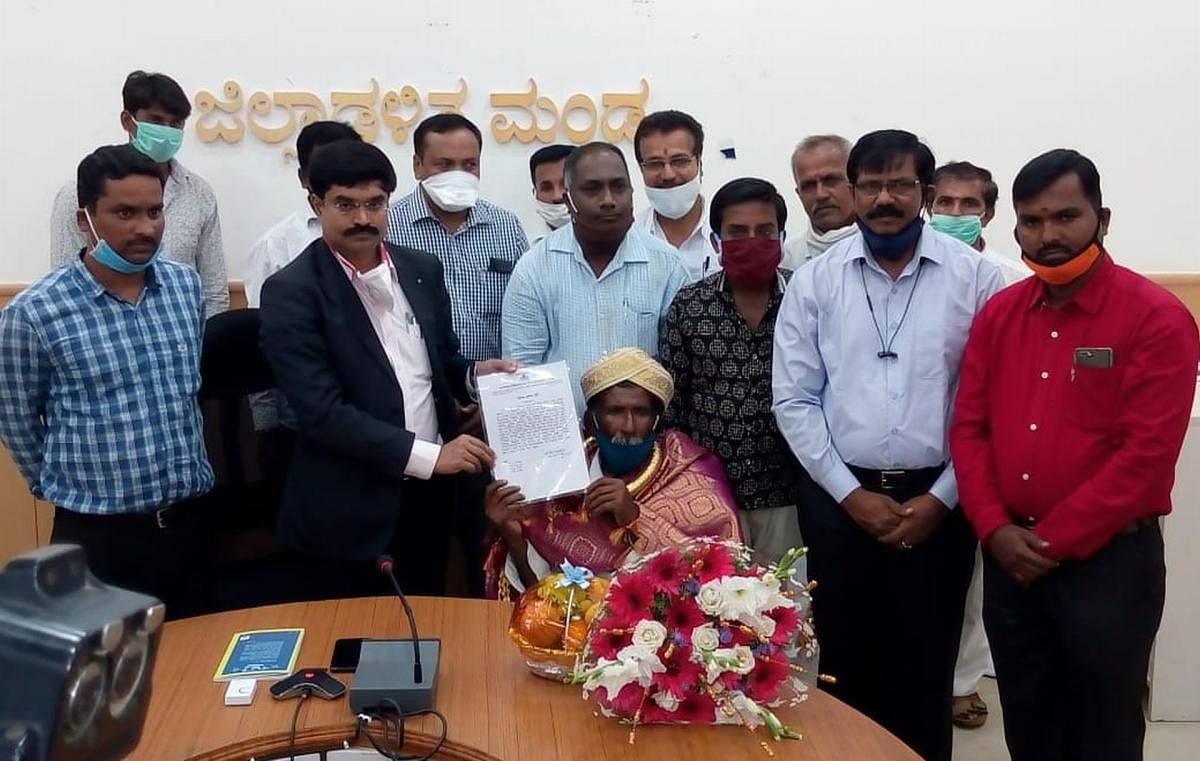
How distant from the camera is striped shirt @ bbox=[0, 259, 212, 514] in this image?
2471mm

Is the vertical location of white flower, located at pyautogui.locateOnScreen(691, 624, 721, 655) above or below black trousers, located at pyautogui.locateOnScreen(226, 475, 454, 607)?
above

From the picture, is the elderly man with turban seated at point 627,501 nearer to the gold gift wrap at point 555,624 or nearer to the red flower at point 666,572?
the gold gift wrap at point 555,624

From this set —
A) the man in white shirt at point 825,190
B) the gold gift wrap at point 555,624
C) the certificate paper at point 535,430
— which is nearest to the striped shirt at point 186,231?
the certificate paper at point 535,430

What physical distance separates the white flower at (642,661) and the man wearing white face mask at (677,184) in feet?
6.28

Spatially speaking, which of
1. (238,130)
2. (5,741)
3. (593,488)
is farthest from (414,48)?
(5,741)

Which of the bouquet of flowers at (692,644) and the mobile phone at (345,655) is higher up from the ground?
the bouquet of flowers at (692,644)

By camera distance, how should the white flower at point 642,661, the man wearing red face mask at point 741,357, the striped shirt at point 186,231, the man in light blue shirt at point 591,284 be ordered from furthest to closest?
1. the striped shirt at point 186,231
2. the man in light blue shirt at point 591,284
3. the man wearing red face mask at point 741,357
4. the white flower at point 642,661

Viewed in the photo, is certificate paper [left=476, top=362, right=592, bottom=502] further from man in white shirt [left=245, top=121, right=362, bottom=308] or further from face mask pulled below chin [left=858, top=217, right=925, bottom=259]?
man in white shirt [left=245, top=121, right=362, bottom=308]

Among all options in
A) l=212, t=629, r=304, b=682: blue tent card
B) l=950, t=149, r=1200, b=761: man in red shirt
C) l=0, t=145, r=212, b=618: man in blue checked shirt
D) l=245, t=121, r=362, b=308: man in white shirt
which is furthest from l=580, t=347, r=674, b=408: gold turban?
l=245, t=121, r=362, b=308: man in white shirt

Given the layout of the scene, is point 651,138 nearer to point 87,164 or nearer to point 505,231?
point 505,231

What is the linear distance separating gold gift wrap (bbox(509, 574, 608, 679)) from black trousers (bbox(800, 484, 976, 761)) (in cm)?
98

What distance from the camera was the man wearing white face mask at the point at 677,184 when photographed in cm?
353

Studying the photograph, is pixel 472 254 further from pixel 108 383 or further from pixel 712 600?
pixel 712 600

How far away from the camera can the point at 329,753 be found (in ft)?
6.13
